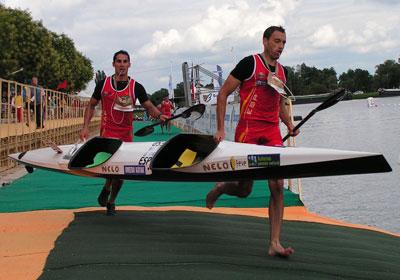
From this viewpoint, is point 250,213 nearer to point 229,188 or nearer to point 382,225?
point 229,188

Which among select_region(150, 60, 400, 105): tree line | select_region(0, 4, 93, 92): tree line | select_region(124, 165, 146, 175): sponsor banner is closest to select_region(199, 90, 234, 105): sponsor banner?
select_region(0, 4, 93, 92): tree line

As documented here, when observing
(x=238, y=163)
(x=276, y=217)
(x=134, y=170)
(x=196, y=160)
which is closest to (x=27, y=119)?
(x=134, y=170)

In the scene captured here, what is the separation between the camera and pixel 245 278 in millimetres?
4984

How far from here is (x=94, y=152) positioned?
787cm

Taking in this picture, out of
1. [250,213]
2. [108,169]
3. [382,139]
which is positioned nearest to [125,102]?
[108,169]

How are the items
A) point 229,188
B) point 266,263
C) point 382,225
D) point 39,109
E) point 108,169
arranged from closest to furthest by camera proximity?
point 266,263, point 229,188, point 108,169, point 382,225, point 39,109

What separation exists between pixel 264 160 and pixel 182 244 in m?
1.14

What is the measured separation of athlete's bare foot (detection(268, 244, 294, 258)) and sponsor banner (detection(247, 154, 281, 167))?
72cm

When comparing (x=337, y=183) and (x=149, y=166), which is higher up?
(x=149, y=166)

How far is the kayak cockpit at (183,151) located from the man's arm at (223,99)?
610 mm

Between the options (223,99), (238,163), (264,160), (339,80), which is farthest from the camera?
(339,80)

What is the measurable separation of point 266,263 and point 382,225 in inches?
258

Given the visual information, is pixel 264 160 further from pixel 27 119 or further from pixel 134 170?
pixel 27 119

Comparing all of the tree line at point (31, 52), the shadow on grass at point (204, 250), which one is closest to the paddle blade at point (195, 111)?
the shadow on grass at point (204, 250)
